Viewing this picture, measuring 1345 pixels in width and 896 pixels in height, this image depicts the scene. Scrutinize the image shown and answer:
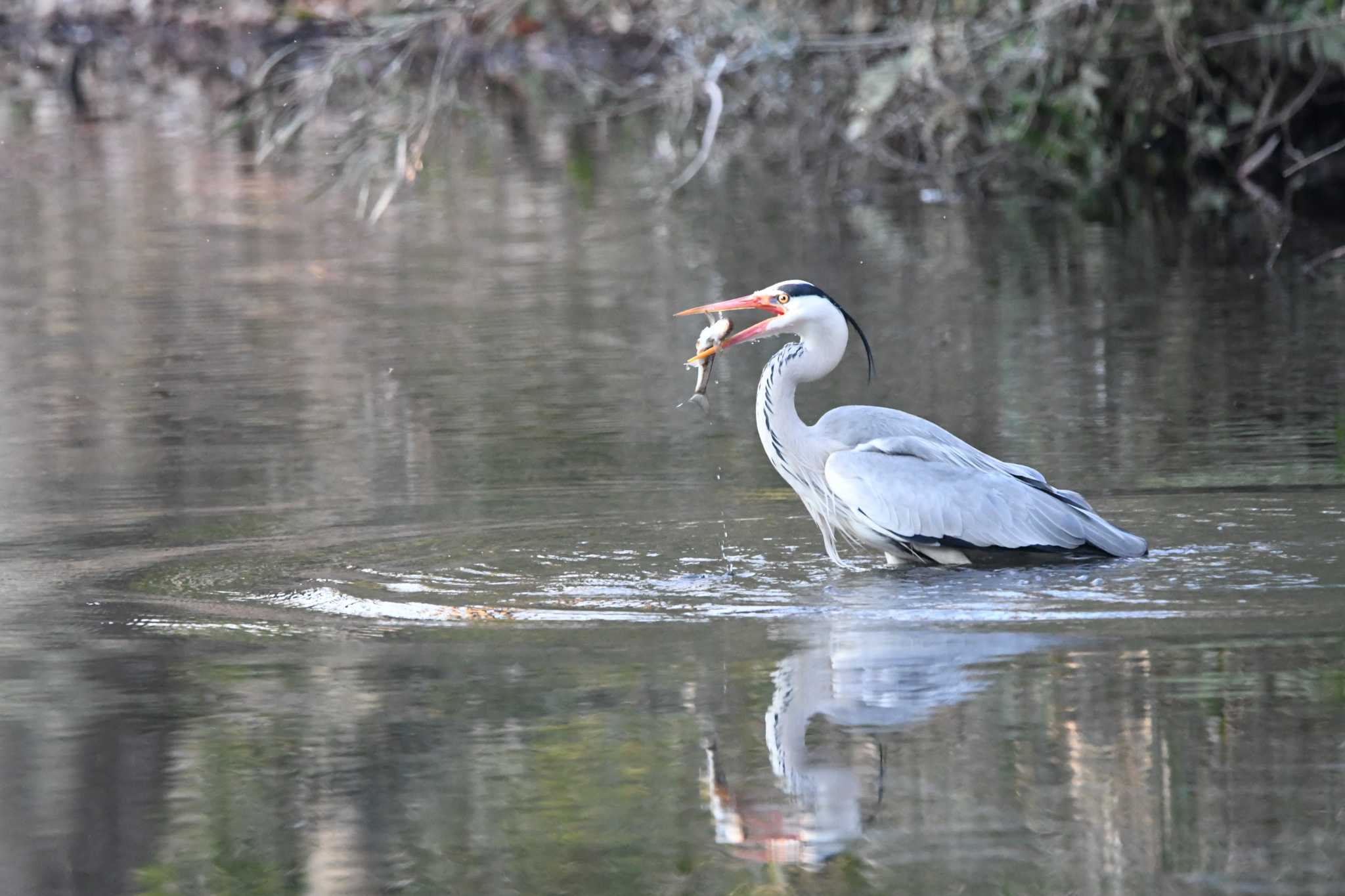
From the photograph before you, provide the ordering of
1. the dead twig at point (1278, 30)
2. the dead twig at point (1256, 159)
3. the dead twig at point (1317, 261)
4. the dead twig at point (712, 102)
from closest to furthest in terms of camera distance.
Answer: the dead twig at point (1317, 261)
the dead twig at point (1278, 30)
the dead twig at point (712, 102)
the dead twig at point (1256, 159)

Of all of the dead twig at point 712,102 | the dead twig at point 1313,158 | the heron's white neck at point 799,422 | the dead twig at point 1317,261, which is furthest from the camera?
the dead twig at point 712,102

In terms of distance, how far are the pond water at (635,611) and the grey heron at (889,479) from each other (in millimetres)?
165

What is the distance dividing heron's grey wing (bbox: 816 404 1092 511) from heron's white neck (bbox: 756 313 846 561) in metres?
0.09

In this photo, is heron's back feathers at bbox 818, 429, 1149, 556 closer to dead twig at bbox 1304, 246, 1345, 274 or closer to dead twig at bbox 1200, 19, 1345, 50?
dead twig at bbox 1304, 246, 1345, 274

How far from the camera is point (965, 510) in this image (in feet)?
27.2

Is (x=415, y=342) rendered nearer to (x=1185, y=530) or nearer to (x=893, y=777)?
(x=1185, y=530)

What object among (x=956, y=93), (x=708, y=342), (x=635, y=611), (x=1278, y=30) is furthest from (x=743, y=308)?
(x=956, y=93)

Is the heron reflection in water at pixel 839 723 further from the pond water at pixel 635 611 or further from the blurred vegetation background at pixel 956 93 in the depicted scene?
the blurred vegetation background at pixel 956 93

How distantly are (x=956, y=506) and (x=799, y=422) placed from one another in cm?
83

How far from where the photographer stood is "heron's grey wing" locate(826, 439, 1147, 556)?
323 inches

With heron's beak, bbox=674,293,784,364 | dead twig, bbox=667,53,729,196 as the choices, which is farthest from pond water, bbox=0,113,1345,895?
dead twig, bbox=667,53,729,196

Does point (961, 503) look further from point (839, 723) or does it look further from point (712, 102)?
point (712, 102)

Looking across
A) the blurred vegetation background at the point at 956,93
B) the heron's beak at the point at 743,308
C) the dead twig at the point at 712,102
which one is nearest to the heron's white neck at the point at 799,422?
the heron's beak at the point at 743,308

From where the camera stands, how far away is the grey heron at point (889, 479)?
8273 mm
